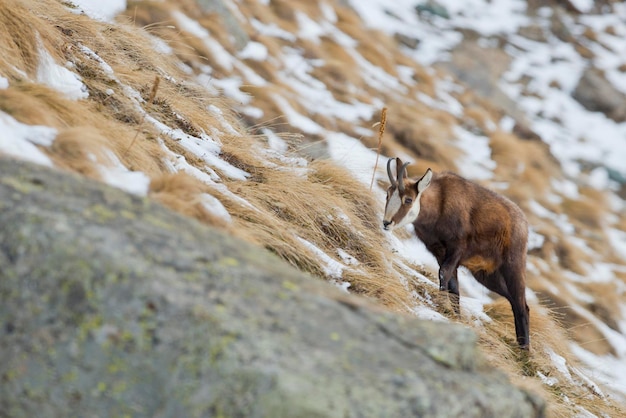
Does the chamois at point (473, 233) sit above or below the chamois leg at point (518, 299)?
above

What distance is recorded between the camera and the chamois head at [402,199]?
6281mm

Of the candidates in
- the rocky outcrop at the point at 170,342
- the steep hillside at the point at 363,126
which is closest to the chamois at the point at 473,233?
the steep hillside at the point at 363,126

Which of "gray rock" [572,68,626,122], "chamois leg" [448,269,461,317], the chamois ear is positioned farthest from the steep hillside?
the chamois ear

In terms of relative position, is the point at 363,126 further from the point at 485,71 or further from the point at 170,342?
the point at 170,342

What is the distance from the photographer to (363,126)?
43.1 ft

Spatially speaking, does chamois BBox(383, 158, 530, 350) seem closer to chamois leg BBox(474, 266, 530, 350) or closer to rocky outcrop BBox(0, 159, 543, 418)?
chamois leg BBox(474, 266, 530, 350)

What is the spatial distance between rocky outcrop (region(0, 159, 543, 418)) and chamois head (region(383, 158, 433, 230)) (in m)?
3.65

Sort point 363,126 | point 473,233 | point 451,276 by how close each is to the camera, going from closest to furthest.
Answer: point 451,276 → point 473,233 → point 363,126

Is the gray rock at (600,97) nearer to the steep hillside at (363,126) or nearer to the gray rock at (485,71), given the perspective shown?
the steep hillside at (363,126)

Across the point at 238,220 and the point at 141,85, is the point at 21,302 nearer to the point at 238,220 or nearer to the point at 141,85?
the point at 238,220

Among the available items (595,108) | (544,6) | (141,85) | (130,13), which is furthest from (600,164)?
(141,85)

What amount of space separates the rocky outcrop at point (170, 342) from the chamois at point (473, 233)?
395 cm

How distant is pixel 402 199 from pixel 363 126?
6892 millimetres

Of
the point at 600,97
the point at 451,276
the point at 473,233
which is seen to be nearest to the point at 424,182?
the point at 473,233
